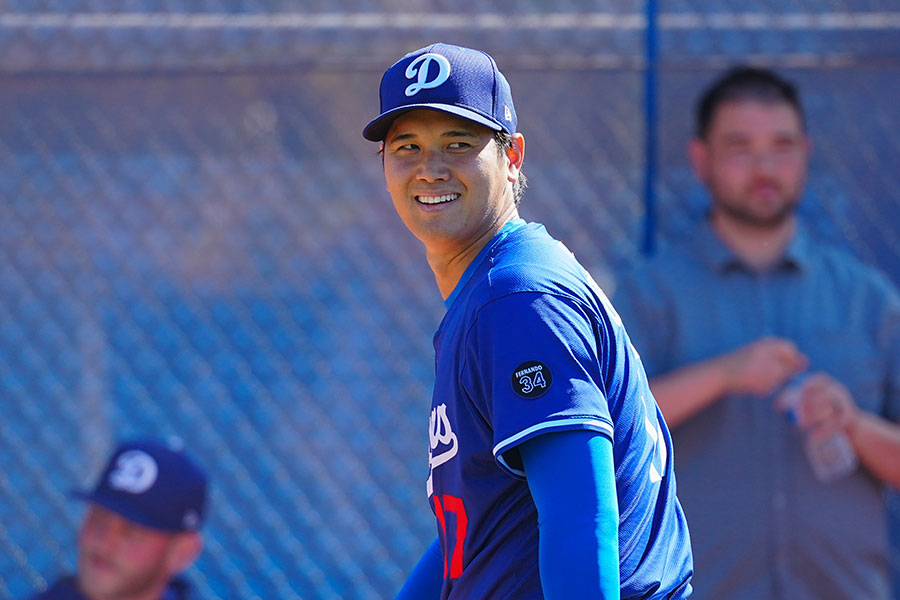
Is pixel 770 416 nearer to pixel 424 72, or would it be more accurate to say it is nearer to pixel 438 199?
pixel 438 199

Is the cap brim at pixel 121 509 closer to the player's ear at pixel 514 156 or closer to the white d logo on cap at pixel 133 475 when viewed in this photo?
the white d logo on cap at pixel 133 475

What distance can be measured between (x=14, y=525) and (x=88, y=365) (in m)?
0.58

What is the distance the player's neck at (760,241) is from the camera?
145 inches

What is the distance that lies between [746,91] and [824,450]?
1.18 meters

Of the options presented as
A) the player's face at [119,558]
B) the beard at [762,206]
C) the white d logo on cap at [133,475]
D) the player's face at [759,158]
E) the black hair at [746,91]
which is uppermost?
the black hair at [746,91]

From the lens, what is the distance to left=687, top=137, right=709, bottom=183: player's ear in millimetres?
3729

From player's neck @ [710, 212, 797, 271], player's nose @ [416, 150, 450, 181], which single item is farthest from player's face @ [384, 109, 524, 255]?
player's neck @ [710, 212, 797, 271]

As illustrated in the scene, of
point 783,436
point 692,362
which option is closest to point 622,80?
point 692,362

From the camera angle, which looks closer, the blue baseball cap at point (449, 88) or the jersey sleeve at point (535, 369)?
the jersey sleeve at point (535, 369)

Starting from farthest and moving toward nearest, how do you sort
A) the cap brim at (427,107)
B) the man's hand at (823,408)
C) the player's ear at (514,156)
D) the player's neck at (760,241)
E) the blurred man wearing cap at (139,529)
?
the player's neck at (760,241), the blurred man wearing cap at (139,529), the man's hand at (823,408), the player's ear at (514,156), the cap brim at (427,107)

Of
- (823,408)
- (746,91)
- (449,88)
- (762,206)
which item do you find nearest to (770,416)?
(823,408)

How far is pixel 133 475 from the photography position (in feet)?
11.7

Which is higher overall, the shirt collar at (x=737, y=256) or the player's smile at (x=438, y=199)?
the shirt collar at (x=737, y=256)

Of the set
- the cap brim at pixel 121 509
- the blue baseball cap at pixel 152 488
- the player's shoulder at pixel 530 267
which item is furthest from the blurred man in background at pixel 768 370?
the player's shoulder at pixel 530 267
